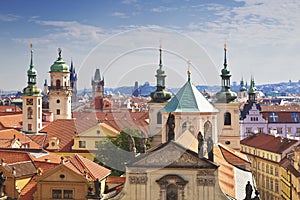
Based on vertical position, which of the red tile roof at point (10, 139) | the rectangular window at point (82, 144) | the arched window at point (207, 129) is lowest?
the rectangular window at point (82, 144)

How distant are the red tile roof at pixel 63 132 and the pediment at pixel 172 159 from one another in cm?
3450

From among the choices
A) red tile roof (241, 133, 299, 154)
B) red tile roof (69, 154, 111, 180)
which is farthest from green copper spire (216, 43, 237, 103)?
red tile roof (69, 154, 111, 180)

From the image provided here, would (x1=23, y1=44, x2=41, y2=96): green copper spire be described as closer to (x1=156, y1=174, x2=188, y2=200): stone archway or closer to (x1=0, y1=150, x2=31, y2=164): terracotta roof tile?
(x1=0, y1=150, x2=31, y2=164): terracotta roof tile

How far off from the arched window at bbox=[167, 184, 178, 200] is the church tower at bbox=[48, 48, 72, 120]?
57.1 metres

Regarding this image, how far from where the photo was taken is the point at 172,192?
31328mm

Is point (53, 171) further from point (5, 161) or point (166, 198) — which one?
point (166, 198)

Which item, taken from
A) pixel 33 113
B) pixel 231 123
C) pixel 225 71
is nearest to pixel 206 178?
pixel 231 123

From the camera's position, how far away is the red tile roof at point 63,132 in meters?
65.2

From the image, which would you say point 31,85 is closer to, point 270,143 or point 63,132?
point 63,132

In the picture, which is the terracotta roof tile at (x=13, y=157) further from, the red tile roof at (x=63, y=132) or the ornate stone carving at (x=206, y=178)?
the red tile roof at (x=63, y=132)

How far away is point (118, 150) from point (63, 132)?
1880 cm

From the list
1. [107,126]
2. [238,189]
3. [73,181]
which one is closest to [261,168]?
[107,126]

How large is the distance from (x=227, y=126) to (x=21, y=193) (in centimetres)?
2691

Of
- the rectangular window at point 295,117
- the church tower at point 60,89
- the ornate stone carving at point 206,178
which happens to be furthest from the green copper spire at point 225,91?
the rectangular window at point 295,117
